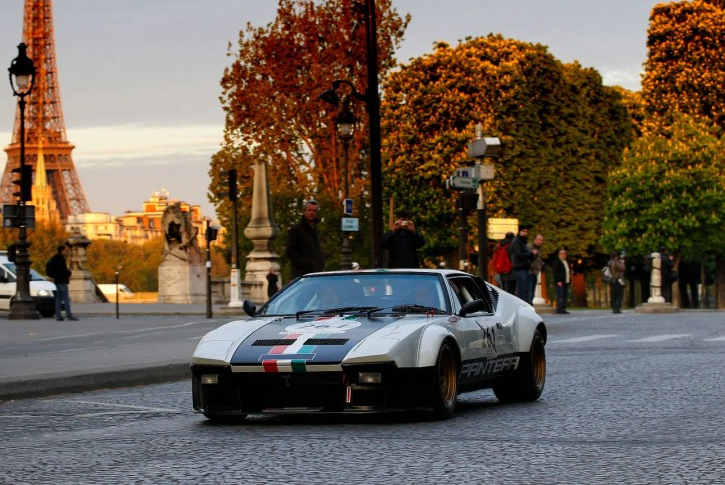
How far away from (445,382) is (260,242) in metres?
36.3

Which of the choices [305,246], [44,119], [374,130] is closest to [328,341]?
[305,246]

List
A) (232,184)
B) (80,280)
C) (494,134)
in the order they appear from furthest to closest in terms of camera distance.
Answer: (494,134)
(80,280)
(232,184)

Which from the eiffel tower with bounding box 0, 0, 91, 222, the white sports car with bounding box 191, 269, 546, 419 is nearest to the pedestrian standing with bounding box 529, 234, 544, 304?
the white sports car with bounding box 191, 269, 546, 419

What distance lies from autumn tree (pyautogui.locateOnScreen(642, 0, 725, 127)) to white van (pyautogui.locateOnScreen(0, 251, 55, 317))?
38.3 metres

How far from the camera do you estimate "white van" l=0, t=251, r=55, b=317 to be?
40.8 m

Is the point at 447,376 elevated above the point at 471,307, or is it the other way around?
the point at 471,307

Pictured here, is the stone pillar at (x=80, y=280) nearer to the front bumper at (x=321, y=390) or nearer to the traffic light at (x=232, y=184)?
the traffic light at (x=232, y=184)

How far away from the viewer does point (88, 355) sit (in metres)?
18.9

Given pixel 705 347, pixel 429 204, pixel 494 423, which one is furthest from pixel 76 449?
pixel 429 204

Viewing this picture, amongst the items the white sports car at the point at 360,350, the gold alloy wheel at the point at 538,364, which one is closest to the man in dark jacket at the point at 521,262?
the gold alloy wheel at the point at 538,364

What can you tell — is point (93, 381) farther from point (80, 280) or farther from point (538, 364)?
point (80, 280)

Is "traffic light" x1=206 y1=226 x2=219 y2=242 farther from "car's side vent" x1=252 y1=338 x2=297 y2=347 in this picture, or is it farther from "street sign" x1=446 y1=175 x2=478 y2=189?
"car's side vent" x1=252 y1=338 x2=297 y2=347

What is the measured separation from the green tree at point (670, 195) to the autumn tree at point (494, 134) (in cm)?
166

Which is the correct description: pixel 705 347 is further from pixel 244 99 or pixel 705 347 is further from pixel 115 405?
pixel 244 99
